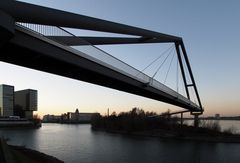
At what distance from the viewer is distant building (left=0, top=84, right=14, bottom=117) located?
150 meters

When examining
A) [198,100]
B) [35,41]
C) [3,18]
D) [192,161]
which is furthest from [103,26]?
[198,100]

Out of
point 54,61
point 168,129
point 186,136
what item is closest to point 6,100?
point 168,129

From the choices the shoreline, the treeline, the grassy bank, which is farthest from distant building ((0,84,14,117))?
the shoreline

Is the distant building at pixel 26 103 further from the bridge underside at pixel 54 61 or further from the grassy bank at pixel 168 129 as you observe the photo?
the bridge underside at pixel 54 61

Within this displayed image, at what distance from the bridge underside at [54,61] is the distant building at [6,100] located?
133 meters

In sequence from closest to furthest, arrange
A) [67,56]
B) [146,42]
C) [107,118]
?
[67,56]
[146,42]
[107,118]

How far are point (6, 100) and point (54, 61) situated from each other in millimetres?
140279

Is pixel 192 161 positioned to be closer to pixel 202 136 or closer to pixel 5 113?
pixel 202 136

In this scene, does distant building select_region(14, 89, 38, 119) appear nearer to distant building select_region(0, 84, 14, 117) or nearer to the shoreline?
distant building select_region(0, 84, 14, 117)

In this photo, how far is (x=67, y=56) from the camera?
1841 centimetres

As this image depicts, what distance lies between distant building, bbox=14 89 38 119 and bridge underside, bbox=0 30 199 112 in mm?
153176

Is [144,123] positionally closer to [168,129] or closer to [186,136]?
[168,129]

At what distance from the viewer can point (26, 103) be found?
174 metres

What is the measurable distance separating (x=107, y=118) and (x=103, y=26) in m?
86.3
